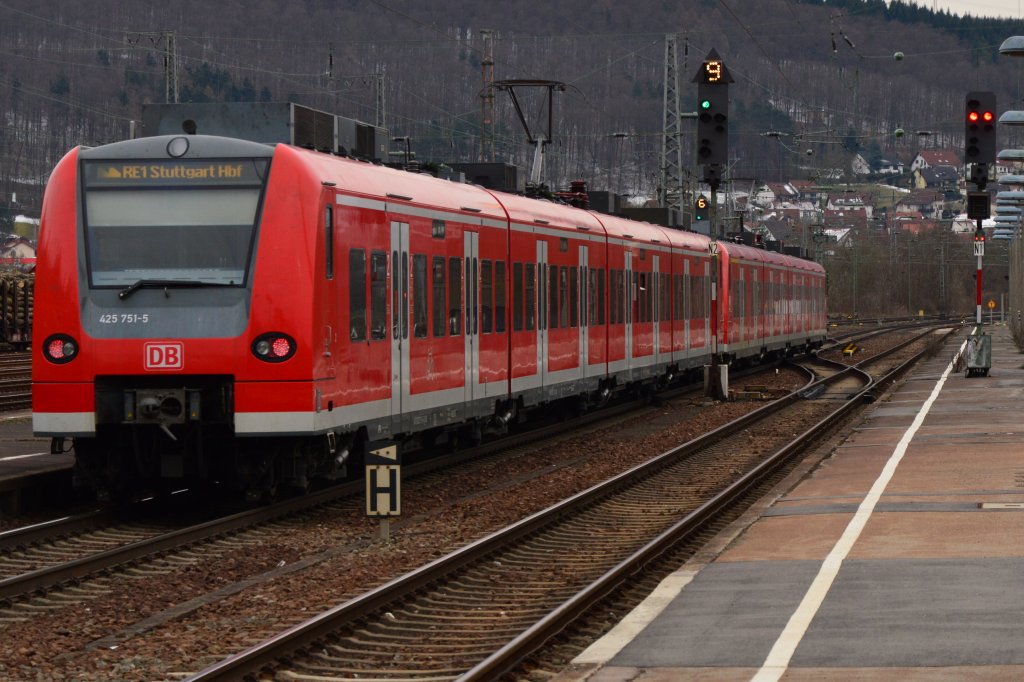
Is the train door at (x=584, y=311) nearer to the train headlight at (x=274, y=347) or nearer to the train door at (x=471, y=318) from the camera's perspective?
the train door at (x=471, y=318)

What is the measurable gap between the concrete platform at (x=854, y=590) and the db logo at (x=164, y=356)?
4.68 meters

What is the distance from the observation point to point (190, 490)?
17078 mm

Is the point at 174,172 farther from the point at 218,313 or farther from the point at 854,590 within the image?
the point at 854,590

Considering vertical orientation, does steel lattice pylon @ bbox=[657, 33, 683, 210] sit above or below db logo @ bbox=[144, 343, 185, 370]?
above

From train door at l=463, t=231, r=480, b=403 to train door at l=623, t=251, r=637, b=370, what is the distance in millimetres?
9516

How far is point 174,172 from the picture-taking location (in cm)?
1479

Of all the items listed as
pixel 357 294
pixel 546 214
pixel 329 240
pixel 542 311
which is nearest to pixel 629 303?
pixel 546 214

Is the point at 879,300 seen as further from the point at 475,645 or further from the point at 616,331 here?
the point at 475,645

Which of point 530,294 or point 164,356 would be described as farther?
point 530,294

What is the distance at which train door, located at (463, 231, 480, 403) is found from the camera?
64.4 ft

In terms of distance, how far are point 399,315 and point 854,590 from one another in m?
7.56

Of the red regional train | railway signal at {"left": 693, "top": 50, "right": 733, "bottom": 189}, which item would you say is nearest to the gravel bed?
the red regional train

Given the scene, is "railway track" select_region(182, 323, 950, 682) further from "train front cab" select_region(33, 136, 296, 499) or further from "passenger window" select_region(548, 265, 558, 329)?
"passenger window" select_region(548, 265, 558, 329)

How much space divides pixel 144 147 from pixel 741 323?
92.1 ft
